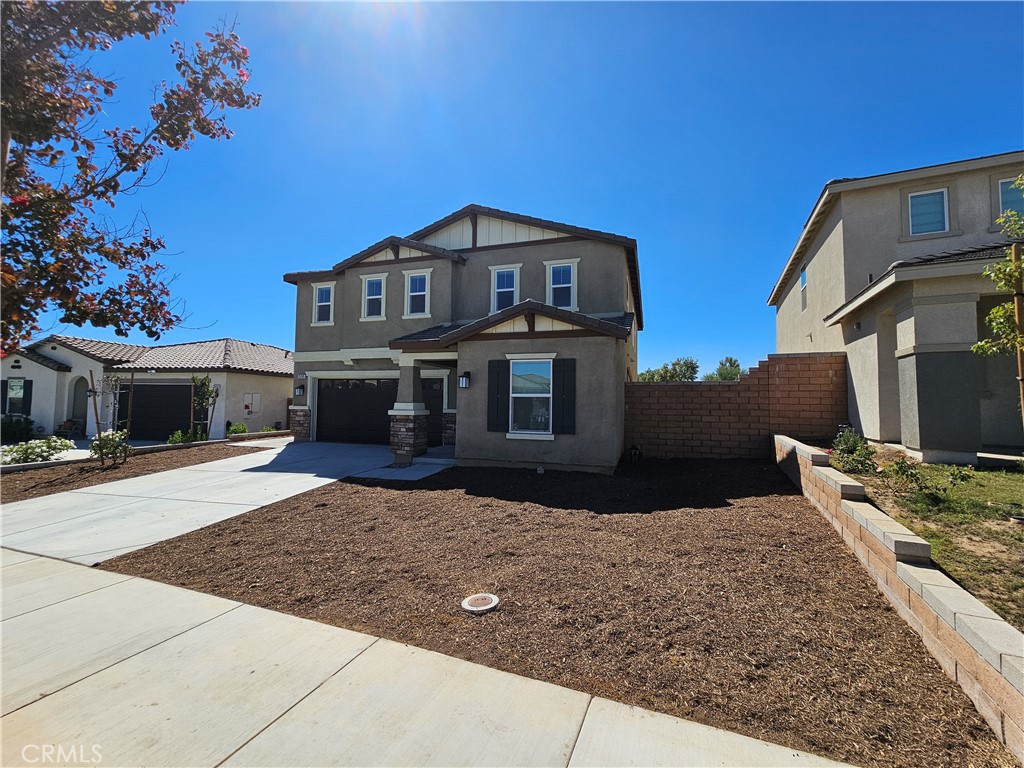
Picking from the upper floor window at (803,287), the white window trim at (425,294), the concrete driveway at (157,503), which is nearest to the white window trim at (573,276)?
the white window trim at (425,294)

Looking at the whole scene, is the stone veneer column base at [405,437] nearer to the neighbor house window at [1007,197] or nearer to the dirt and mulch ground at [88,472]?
the dirt and mulch ground at [88,472]

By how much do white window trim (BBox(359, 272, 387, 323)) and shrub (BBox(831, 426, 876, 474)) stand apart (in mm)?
12628

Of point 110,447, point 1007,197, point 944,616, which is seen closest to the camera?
point 944,616

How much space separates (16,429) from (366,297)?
16.9 m

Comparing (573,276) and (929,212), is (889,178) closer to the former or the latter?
(929,212)

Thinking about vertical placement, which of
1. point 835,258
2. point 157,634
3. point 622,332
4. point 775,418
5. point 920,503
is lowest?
point 157,634

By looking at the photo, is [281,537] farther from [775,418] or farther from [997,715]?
[775,418]

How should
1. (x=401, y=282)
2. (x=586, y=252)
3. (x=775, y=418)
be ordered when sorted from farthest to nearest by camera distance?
(x=401, y=282), (x=586, y=252), (x=775, y=418)

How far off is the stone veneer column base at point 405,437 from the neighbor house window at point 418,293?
3993mm

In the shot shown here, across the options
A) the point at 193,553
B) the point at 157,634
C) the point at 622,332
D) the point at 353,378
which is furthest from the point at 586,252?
the point at 157,634

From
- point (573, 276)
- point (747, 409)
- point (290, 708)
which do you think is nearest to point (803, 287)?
point (747, 409)

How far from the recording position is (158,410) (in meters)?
19.7

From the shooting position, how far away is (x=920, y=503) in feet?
16.6

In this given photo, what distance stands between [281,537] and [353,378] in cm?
1028
